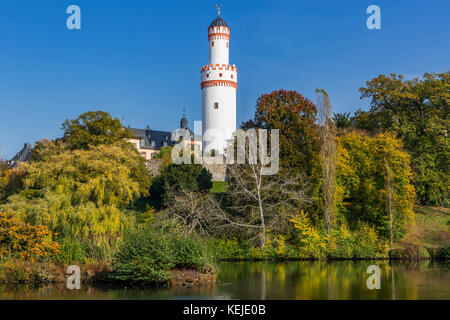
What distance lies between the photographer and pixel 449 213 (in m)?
37.5

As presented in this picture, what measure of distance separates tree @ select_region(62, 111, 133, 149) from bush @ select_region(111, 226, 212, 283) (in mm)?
21573

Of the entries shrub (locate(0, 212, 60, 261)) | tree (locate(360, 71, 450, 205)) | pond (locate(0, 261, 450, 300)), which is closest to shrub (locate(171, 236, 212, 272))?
pond (locate(0, 261, 450, 300))

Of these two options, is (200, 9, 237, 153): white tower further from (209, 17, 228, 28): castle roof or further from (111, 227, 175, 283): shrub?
(111, 227, 175, 283): shrub

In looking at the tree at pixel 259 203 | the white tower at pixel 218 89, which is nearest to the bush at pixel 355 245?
the tree at pixel 259 203

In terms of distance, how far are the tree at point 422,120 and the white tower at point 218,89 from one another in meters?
18.7

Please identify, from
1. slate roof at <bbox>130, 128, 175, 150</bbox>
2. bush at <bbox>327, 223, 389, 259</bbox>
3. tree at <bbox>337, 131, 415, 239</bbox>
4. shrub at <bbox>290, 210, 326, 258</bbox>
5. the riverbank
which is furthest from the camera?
slate roof at <bbox>130, 128, 175, 150</bbox>

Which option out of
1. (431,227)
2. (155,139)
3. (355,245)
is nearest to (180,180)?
(355,245)

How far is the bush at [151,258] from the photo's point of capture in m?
18.0

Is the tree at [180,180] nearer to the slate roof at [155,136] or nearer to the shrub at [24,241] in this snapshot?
the shrub at [24,241]

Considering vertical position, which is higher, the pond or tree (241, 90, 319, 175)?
tree (241, 90, 319, 175)

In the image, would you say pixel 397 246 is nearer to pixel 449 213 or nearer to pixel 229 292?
pixel 449 213

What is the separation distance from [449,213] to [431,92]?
935 cm

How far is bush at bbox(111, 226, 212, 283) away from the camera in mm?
18016
